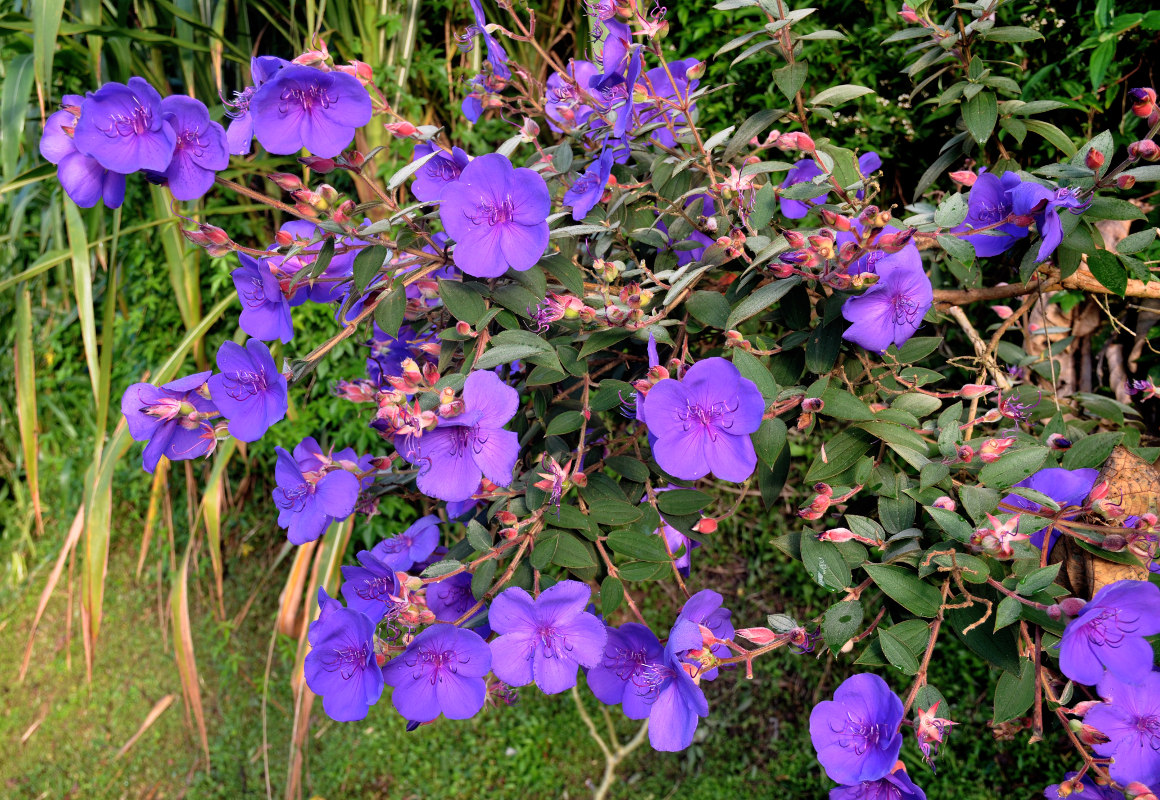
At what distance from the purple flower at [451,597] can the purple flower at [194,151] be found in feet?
1.82

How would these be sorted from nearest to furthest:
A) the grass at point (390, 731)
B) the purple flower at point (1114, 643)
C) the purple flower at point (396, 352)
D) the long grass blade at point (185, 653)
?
the purple flower at point (1114, 643) < the purple flower at point (396, 352) < the grass at point (390, 731) < the long grass blade at point (185, 653)

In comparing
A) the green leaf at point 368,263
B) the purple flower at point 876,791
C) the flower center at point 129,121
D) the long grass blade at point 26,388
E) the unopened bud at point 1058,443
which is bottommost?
the long grass blade at point 26,388

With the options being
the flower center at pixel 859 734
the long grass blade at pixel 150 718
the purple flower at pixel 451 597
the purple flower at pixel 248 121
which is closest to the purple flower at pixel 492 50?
the purple flower at pixel 248 121

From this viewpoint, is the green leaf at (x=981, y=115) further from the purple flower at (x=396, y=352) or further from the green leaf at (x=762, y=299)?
the purple flower at (x=396, y=352)

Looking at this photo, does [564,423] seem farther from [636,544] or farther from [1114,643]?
[1114,643]

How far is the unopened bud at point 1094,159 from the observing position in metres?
0.83

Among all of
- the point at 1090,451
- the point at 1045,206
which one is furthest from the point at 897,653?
the point at 1045,206

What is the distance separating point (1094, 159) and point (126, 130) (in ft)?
3.48

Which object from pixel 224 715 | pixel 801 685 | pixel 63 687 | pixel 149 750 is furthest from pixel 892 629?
pixel 63 687

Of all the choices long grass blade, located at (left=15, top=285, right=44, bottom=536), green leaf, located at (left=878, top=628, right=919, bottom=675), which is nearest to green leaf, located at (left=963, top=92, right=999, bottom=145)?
green leaf, located at (left=878, top=628, right=919, bottom=675)

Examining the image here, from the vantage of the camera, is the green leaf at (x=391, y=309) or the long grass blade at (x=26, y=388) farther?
the long grass blade at (x=26, y=388)

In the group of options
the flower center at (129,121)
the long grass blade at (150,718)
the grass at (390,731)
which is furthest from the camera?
the long grass blade at (150,718)

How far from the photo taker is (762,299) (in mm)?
837

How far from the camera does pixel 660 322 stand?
91 cm
